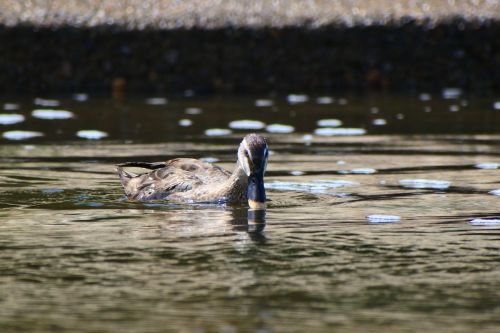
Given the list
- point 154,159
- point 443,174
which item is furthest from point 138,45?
point 443,174

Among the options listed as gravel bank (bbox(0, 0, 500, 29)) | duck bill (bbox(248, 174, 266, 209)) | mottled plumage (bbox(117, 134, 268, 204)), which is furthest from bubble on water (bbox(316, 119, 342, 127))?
duck bill (bbox(248, 174, 266, 209))

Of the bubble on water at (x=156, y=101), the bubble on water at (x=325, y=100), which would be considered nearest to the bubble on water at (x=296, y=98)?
the bubble on water at (x=325, y=100)

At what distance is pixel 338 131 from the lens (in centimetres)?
1462

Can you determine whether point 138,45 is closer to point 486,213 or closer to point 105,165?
point 105,165

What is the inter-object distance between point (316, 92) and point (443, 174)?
803cm

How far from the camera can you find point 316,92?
19172 mm

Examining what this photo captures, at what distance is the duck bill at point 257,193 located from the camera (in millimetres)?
9320

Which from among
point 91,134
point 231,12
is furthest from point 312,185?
point 231,12

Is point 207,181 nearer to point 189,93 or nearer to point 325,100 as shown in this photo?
point 325,100

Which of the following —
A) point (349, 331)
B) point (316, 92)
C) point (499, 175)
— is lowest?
point (349, 331)

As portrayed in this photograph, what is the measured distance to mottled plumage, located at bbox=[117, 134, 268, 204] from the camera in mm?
9469

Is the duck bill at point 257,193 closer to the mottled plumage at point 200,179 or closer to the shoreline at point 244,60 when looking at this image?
the mottled plumage at point 200,179

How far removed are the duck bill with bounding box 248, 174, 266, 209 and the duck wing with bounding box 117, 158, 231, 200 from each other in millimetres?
818

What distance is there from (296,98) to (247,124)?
3.36m
